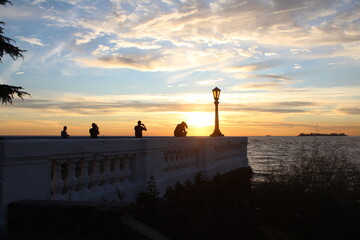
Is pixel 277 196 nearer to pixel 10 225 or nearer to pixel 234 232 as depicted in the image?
pixel 234 232

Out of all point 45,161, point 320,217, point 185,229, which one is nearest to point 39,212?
point 45,161

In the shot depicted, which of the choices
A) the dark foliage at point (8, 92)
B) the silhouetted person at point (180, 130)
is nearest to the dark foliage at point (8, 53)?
the dark foliage at point (8, 92)

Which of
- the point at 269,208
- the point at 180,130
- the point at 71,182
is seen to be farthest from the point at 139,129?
the point at 71,182

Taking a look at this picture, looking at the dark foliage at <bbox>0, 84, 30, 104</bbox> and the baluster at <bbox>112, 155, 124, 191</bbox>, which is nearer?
the baluster at <bbox>112, 155, 124, 191</bbox>

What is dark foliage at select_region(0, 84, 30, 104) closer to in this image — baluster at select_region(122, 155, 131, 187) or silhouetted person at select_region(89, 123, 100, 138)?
silhouetted person at select_region(89, 123, 100, 138)

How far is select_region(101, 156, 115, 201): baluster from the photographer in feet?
21.2

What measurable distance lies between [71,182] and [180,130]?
40.6 ft

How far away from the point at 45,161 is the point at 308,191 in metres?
7.97

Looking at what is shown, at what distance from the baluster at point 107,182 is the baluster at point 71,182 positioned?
2.26 feet

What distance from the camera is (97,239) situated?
4.41m

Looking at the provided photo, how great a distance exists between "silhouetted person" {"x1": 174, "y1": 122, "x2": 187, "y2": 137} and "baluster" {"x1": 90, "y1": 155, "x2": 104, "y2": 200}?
38.1 ft

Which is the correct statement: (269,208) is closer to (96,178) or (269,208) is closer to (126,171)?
(126,171)

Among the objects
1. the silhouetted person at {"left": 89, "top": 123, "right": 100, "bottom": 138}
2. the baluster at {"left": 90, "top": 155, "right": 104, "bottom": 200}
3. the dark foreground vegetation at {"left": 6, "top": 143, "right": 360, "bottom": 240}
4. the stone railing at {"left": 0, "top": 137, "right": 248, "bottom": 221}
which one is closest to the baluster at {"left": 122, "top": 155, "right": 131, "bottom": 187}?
Answer: the stone railing at {"left": 0, "top": 137, "right": 248, "bottom": 221}

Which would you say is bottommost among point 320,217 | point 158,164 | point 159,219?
point 320,217
